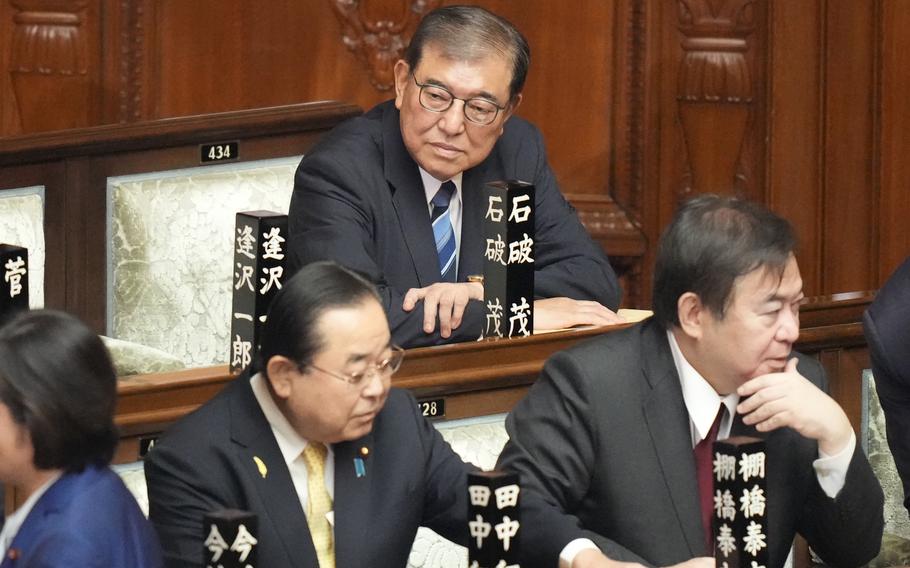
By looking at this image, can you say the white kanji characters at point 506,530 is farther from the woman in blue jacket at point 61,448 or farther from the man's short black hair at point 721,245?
the man's short black hair at point 721,245

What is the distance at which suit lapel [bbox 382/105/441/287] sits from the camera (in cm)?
356

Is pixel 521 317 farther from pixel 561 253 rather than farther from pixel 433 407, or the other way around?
pixel 561 253

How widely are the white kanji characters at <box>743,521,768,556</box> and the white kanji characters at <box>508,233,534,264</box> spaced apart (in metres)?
0.98

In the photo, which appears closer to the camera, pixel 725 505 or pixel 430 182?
pixel 725 505

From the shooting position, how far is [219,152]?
4281mm

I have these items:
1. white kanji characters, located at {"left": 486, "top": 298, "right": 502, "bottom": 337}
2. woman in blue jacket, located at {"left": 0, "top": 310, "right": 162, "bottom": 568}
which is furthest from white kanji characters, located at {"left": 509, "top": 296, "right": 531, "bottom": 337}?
woman in blue jacket, located at {"left": 0, "top": 310, "right": 162, "bottom": 568}

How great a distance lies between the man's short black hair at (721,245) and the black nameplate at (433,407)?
476 millimetres

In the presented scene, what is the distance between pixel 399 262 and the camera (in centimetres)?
356

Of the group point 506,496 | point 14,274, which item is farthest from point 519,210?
point 506,496

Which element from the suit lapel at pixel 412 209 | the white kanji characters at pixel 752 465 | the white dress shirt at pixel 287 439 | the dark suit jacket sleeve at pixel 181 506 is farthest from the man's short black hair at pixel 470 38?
the white kanji characters at pixel 752 465

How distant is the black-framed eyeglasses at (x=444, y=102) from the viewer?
3531 mm

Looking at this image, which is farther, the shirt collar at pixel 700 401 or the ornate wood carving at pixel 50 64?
the ornate wood carving at pixel 50 64

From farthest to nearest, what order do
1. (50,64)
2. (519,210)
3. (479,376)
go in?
1. (50,64)
2. (519,210)
3. (479,376)

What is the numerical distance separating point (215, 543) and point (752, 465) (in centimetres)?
70
